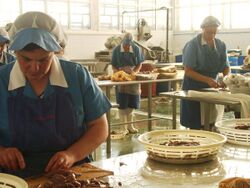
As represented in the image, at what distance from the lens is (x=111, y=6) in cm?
1161

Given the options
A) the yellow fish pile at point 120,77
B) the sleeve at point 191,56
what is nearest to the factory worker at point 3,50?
the yellow fish pile at point 120,77

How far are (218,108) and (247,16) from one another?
850 centimetres

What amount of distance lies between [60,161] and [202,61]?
2.84 meters

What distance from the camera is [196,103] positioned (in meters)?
3.98

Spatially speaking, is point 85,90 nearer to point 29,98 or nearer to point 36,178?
point 29,98

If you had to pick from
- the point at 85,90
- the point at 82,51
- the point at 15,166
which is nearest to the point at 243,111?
the point at 85,90

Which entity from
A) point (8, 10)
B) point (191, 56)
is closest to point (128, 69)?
point (191, 56)

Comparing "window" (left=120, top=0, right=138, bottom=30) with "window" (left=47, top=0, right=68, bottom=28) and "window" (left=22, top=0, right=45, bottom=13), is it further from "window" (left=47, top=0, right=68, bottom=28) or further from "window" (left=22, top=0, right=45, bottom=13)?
"window" (left=22, top=0, right=45, bottom=13)

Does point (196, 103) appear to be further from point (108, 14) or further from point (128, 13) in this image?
point (128, 13)

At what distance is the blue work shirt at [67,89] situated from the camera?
156cm

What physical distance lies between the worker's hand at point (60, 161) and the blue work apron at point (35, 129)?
11 cm

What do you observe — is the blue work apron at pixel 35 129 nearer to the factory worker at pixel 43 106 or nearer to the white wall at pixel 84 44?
the factory worker at pixel 43 106

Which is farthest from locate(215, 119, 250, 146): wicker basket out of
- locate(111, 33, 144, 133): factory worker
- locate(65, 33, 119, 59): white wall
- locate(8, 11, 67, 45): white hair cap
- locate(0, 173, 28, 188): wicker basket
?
locate(65, 33, 119, 59): white wall

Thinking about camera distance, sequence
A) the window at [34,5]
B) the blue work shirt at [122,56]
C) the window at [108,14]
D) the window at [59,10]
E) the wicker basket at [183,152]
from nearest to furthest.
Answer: the wicker basket at [183,152], the blue work shirt at [122,56], the window at [34,5], the window at [59,10], the window at [108,14]
